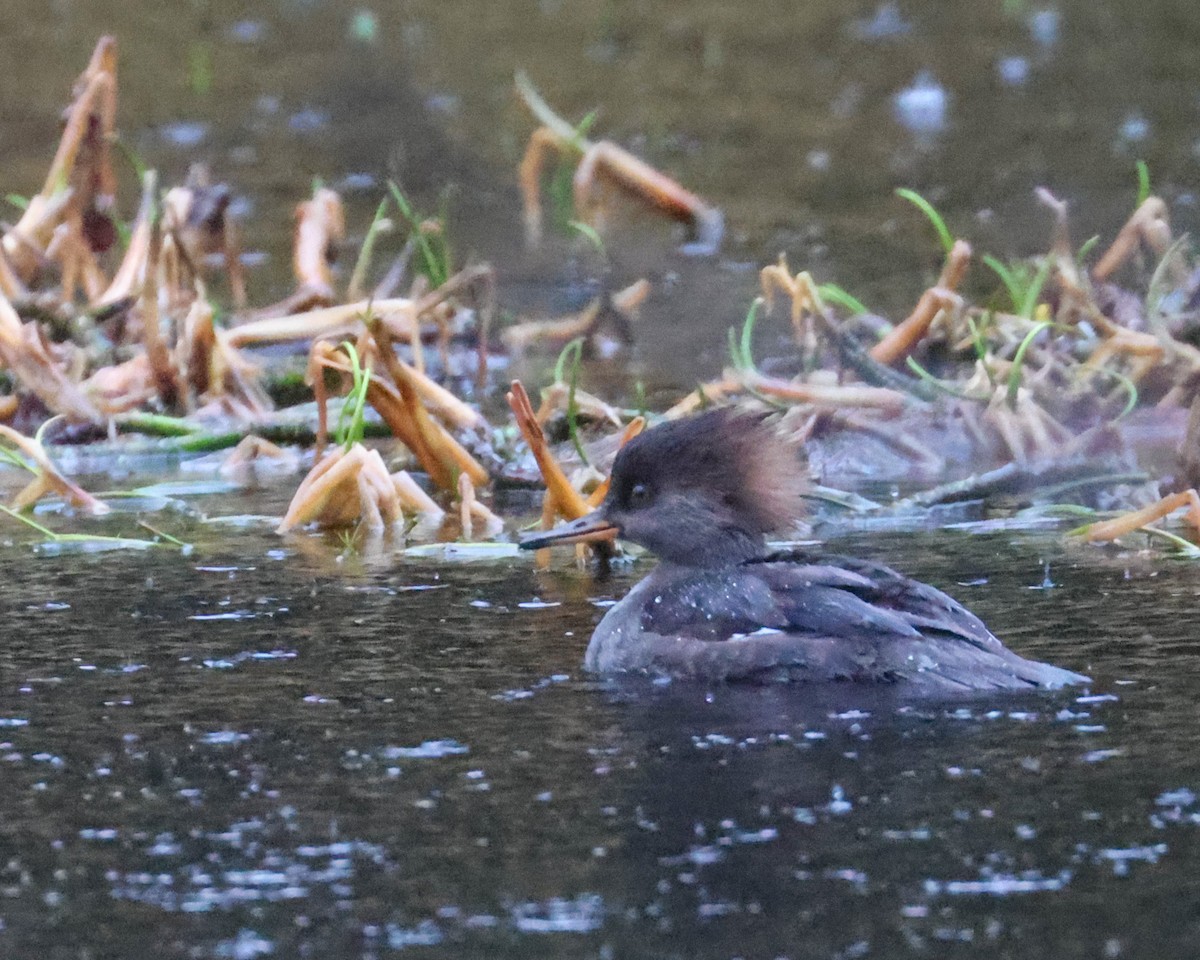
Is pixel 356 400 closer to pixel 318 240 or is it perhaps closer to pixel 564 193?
pixel 318 240

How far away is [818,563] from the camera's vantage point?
611cm

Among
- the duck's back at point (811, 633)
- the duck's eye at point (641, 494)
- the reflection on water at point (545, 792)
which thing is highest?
the duck's eye at point (641, 494)

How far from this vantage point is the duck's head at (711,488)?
255 inches

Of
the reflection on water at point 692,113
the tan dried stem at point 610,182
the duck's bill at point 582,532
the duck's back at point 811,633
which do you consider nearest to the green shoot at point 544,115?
the tan dried stem at point 610,182

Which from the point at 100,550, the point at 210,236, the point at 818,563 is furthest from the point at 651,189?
the point at 818,563

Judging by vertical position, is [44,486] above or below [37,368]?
below

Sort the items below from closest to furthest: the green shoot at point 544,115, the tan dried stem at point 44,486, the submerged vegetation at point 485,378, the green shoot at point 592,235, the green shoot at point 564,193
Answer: the tan dried stem at point 44,486 < the submerged vegetation at point 485,378 < the green shoot at point 592,235 < the green shoot at point 544,115 < the green shoot at point 564,193

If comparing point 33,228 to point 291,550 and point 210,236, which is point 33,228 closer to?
point 210,236

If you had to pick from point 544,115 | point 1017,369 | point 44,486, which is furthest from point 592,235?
point 544,115

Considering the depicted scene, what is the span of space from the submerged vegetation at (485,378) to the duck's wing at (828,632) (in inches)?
49.4

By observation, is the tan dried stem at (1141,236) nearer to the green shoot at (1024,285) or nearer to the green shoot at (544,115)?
the green shoot at (1024,285)

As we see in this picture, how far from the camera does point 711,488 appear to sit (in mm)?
6496

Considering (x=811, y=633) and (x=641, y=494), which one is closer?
(x=811, y=633)

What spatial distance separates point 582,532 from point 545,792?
6.13ft
